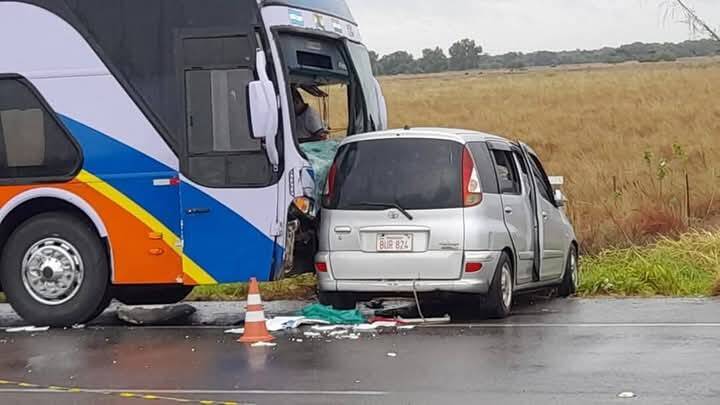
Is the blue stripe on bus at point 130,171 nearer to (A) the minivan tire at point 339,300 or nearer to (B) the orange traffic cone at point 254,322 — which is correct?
(B) the orange traffic cone at point 254,322

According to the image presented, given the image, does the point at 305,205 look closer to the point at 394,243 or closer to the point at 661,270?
the point at 394,243

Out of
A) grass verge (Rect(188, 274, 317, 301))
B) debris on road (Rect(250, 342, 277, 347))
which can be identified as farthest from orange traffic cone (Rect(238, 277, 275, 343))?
grass verge (Rect(188, 274, 317, 301))

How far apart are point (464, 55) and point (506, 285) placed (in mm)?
89394

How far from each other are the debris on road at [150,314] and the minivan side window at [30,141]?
4.84 ft

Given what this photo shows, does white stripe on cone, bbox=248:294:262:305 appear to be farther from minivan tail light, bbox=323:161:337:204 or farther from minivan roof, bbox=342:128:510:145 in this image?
minivan roof, bbox=342:128:510:145

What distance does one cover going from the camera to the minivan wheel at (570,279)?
44.4 feet

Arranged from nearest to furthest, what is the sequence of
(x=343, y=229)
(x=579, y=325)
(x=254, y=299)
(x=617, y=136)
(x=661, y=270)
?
1. (x=254, y=299)
2. (x=579, y=325)
3. (x=343, y=229)
4. (x=661, y=270)
5. (x=617, y=136)

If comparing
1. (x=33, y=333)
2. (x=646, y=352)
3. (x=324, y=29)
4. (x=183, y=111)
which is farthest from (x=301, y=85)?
(x=646, y=352)

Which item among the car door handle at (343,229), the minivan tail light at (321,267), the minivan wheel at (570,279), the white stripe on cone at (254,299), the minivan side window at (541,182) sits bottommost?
the minivan wheel at (570,279)

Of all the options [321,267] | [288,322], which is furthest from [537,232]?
[288,322]

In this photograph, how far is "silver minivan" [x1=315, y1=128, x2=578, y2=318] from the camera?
35.6ft

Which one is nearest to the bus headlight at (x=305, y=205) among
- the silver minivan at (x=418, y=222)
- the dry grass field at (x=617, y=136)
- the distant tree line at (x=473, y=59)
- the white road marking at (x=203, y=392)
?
the silver minivan at (x=418, y=222)

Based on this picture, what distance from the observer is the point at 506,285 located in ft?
37.4

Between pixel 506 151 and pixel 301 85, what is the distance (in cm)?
218
